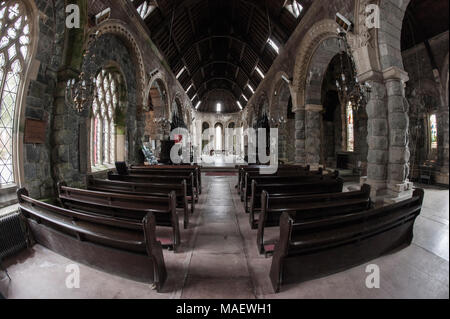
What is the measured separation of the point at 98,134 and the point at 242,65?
43.4 feet

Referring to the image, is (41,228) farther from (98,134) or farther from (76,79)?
(98,134)

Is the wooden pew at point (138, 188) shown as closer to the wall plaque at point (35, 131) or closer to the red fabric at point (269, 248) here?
the wall plaque at point (35, 131)

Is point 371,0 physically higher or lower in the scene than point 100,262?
higher

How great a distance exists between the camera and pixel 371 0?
12.3 ft

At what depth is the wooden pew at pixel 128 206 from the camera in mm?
2324

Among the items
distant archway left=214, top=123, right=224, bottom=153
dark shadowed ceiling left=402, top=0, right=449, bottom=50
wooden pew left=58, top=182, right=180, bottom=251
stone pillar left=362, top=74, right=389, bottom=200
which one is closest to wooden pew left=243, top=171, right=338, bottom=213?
stone pillar left=362, top=74, right=389, bottom=200

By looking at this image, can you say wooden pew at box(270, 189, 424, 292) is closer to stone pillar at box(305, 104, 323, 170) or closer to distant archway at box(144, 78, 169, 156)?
stone pillar at box(305, 104, 323, 170)

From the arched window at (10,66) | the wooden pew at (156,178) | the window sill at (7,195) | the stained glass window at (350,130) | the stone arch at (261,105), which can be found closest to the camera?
the window sill at (7,195)

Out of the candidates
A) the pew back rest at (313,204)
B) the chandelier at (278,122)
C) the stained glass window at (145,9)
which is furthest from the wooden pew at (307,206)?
the stained glass window at (145,9)

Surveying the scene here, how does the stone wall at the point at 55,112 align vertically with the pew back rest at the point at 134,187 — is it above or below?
above

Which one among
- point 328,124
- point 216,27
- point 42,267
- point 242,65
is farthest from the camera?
point 242,65

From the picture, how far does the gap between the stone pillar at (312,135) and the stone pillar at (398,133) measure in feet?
10.9

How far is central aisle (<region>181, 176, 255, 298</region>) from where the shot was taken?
63.9 inches

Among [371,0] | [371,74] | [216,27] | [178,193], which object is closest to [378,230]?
[178,193]
